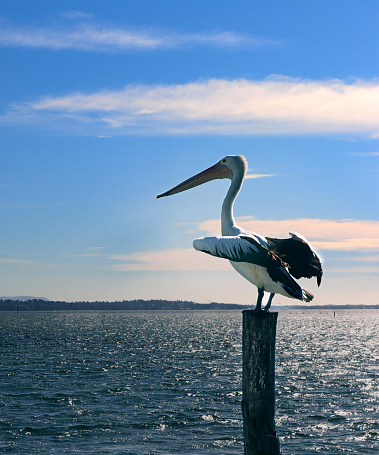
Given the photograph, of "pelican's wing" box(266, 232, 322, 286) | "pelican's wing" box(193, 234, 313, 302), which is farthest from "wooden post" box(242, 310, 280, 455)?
"pelican's wing" box(266, 232, 322, 286)

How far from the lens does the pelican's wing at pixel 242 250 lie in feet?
26.8

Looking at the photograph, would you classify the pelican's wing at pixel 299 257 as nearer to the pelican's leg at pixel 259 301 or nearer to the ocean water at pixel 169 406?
the pelican's leg at pixel 259 301

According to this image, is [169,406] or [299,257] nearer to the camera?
[299,257]

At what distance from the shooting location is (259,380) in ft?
24.5

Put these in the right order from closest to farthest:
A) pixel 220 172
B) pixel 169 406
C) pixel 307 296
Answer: pixel 307 296 < pixel 220 172 < pixel 169 406

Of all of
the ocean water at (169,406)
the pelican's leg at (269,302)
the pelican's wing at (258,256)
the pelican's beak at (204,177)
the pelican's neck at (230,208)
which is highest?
the pelican's beak at (204,177)

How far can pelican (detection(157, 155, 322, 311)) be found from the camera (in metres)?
8.20

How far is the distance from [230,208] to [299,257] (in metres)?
1.45

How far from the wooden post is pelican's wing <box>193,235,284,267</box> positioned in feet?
2.90

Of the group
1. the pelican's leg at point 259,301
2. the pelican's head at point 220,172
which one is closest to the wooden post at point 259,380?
the pelican's leg at point 259,301

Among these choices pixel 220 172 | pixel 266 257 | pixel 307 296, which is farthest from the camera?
pixel 220 172

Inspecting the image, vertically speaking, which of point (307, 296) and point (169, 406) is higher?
point (307, 296)

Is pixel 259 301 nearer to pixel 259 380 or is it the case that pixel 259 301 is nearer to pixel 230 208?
pixel 259 380

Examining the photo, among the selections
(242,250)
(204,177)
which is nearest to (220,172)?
(204,177)
